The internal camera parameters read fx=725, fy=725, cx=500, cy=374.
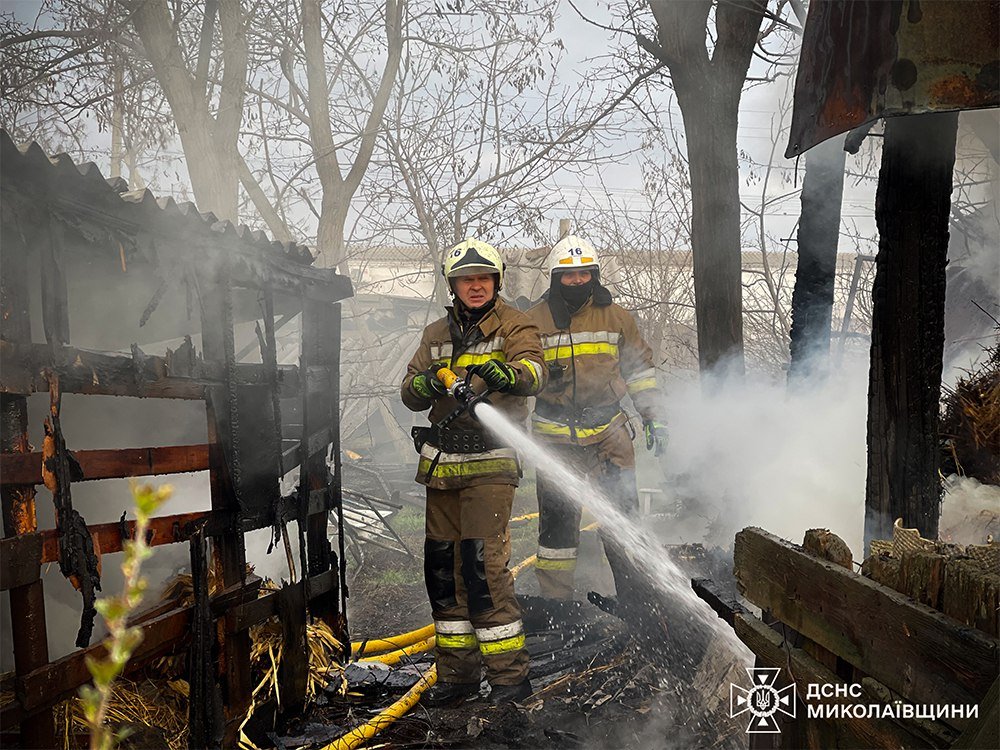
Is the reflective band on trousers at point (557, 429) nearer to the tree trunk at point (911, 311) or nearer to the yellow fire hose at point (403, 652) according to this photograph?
the yellow fire hose at point (403, 652)

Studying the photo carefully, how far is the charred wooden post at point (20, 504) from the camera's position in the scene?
2535mm

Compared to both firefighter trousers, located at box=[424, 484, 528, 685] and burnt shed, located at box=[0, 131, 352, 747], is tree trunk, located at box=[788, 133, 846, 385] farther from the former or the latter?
burnt shed, located at box=[0, 131, 352, 747]

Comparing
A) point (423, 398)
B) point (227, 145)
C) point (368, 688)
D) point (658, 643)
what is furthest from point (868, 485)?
point (227, 145)

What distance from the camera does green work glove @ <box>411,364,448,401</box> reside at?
427cm

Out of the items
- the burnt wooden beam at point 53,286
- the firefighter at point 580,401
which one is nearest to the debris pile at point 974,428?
the firefighter at point 580,401

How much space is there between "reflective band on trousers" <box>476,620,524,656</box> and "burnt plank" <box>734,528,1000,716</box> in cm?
200

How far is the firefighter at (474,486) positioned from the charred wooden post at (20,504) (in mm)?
2077

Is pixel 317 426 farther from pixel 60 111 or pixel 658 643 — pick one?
pixel 60 111

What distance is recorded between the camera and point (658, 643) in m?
4.54

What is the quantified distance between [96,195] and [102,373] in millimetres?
724

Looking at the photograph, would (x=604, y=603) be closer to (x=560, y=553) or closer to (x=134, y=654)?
(x=560, y=553)

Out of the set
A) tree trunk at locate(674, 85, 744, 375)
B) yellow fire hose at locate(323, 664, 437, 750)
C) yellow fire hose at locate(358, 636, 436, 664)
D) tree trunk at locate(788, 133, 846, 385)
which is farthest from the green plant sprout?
tree trunk at locate(788, 133, 846, 385)

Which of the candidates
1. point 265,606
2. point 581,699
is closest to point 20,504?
point 265,606

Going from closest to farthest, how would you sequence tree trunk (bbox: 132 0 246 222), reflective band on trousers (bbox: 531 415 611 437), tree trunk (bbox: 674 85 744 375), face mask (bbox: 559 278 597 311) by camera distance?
reflective band on trousers (bbox: 531 415 611 437)
face mask (bbox: 559 278 597 311)
tree trunk (bbox: 674 85 744 375)
tree trunk (bbox: 132 0 246 222)
